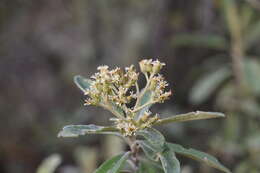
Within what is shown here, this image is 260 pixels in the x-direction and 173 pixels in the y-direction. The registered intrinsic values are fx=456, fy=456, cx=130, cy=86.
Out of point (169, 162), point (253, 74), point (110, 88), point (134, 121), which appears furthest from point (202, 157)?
point (253, 74)

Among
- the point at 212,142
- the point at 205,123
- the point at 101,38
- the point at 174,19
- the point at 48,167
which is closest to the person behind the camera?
the point at 48,167

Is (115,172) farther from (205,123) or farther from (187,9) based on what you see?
(187,9)

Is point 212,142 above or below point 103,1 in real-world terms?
below

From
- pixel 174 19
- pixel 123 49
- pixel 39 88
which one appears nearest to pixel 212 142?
pixel 174 19

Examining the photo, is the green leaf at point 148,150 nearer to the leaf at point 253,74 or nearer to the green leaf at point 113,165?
the green leaf at point 113,165

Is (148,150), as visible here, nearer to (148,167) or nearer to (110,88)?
(148,167)

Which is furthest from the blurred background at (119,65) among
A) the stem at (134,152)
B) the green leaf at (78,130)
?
the green leaf at (78,130)

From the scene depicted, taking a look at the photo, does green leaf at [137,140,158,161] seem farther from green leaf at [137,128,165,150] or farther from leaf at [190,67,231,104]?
leaf at [190,67,231,104]
